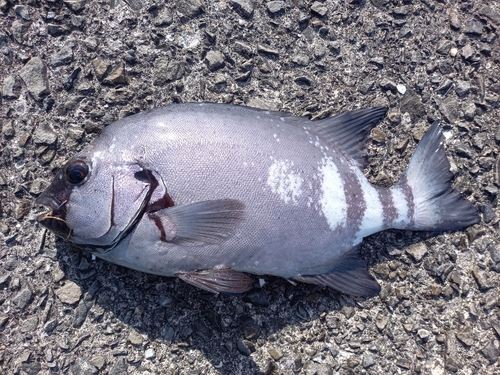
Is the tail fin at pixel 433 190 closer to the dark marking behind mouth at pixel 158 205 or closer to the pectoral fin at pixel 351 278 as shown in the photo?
the pectoral fin at pixel 351 278

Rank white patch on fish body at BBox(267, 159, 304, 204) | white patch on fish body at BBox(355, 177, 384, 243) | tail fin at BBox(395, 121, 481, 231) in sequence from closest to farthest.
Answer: white patch on fish body at BBox(267, 159, 304, 204), white patch on fish body at BBox(355, 177, 384, 243), tail fin at BBox(395, 121, 481, 231)

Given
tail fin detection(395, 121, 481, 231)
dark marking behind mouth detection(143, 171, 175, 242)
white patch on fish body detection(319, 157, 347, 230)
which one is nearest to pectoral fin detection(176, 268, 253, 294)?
dark marking behind mouth detection(143, 171, 175, 242)

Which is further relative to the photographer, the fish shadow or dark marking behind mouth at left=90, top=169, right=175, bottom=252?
the fish shadow

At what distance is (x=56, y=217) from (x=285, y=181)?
1.25 meters

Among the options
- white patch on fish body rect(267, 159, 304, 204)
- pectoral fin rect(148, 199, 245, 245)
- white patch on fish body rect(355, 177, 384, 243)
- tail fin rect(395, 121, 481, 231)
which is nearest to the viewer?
pectoral fin rect(148, 199, 245, 245)

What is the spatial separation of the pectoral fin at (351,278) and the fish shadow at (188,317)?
21 centimetres

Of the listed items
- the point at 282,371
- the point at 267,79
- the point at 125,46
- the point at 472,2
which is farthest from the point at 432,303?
the point at 125,46

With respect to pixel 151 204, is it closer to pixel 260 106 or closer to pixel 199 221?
pixel 199 221

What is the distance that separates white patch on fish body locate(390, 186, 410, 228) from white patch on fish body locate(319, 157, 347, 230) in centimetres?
35

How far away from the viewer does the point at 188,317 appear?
252cm

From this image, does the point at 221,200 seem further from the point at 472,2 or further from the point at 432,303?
the point at 472,2

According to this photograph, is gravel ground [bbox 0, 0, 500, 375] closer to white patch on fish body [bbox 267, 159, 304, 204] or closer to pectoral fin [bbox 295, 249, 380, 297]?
pectoral fin [bbox 295, 249, 380, 297]

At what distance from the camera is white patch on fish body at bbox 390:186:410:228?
2.48 m

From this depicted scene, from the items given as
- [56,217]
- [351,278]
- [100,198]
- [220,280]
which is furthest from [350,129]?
[56,217]
